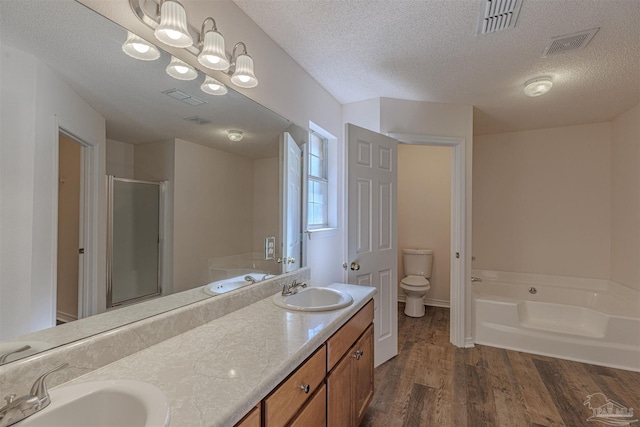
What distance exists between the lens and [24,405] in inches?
24.9

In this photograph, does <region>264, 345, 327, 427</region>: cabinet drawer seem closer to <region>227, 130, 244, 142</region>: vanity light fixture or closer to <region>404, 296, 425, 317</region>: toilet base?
<region>227, 130, 244, 142</region>: vanity light fixture

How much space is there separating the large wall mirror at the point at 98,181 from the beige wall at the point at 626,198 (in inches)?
141

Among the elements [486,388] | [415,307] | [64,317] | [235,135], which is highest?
[235,135]

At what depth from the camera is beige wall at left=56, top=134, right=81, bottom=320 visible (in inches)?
33.3

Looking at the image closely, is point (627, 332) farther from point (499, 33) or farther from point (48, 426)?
point (48, 426)

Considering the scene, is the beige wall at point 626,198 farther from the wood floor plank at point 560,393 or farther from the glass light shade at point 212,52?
the glass light shade at point 212,52

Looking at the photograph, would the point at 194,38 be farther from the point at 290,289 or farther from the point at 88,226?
the point at 290,289

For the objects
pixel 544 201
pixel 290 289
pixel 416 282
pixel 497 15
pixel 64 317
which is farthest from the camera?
pixel 416 282

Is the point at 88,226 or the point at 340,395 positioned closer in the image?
the point at 88,226


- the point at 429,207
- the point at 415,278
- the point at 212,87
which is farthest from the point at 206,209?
the point at 429,207

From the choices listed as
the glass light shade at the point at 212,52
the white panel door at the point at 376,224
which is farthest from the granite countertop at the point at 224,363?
the glass light shade at the point at 212,52

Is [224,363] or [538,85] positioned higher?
[538,85]

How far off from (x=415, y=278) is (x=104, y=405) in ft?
11.5

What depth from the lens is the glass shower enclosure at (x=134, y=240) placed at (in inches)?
39.3
